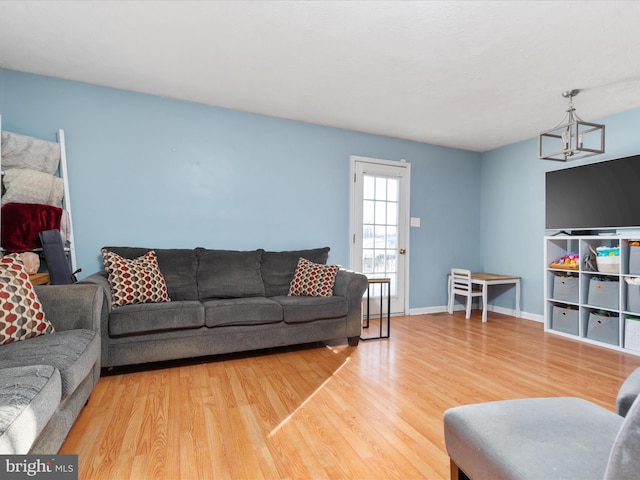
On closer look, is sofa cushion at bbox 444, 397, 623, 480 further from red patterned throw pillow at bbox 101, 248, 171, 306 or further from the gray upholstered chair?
red patterned throw pillow at bbox 101, 248, 171, 306

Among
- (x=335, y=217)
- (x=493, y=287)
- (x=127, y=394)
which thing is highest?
(x=335, y=217)

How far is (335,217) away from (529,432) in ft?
11.2

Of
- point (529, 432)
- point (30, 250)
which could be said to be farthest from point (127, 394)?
point (529, 432)

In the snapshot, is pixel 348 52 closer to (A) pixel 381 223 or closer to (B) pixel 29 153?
(A) pixel 381 223

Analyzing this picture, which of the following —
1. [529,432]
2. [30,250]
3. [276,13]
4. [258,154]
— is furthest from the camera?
[258,154]

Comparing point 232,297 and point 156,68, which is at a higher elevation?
point 156,68

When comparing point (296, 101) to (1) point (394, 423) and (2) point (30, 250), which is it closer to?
(2) point (30, 250)

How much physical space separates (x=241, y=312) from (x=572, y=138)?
11.0ft

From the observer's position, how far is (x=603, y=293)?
3461 mm

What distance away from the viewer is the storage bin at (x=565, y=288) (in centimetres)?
373

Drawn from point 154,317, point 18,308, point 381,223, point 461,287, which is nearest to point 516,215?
point 461,287

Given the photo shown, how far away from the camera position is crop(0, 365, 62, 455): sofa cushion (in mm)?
1047

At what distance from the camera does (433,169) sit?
4.96m

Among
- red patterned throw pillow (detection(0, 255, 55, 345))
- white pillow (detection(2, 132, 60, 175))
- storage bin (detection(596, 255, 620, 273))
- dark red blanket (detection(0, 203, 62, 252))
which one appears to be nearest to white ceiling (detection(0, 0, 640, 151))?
white pillow (detection(2, 132, 60, 175))
